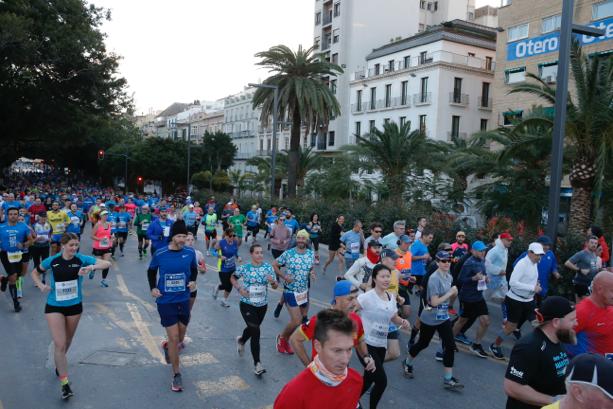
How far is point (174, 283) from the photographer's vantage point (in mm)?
6316

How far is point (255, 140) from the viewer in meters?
76.6

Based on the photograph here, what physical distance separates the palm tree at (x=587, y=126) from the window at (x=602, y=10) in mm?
17870

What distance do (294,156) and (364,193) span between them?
469 cm

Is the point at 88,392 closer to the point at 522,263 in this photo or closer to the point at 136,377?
the point at 136,377

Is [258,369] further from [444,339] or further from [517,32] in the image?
[517,32]

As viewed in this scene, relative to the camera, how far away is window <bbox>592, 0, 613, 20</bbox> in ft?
91.9

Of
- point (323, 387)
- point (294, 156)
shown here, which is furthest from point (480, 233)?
point (294, 156)

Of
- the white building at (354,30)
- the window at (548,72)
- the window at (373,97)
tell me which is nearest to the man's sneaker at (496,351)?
the window at (548,72)

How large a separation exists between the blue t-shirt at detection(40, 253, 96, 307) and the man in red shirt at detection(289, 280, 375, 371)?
297 cm

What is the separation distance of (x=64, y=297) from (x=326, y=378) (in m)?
4.21

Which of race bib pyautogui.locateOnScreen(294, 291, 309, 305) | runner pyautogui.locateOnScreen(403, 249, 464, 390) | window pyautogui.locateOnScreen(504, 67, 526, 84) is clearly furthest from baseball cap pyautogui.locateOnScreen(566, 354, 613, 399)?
window pyautogui.locateOnScreen(504, 67, 526, 84)

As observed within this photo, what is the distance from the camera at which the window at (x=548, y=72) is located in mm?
31438

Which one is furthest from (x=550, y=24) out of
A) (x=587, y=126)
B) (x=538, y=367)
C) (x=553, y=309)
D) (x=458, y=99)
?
(x=538, y=367)

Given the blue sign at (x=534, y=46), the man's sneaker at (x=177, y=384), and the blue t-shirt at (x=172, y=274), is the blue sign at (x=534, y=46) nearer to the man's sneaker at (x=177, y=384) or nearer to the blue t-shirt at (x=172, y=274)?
the blue t-shirt at (x=172, y=274)
